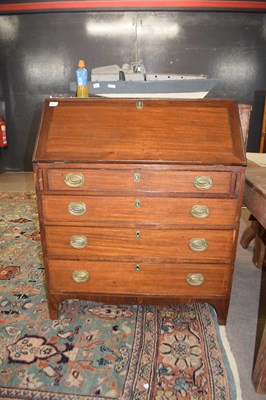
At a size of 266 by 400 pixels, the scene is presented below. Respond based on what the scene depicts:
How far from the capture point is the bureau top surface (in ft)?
5.56

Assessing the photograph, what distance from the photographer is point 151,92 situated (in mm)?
2195

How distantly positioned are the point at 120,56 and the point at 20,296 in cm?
442

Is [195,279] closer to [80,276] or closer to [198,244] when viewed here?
[198,244]

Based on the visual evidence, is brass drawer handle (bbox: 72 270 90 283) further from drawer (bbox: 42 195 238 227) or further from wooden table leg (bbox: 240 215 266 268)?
wooden table leg (bbox: 240 215 266 268)

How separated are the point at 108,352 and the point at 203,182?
1.17m

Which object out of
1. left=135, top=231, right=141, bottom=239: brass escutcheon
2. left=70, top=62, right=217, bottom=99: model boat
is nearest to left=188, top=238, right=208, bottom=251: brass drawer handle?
left=135, top=231, right=141, bottom=239: brass escutcheon

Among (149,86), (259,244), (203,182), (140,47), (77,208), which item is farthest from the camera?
(140,47)

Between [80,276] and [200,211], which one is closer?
[200,211]

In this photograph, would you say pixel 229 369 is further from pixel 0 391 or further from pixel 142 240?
pixel 0 391

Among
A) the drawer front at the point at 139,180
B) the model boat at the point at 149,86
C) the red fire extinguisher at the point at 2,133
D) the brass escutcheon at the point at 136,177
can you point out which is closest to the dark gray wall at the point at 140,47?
the red fire extinguisher at the point at 2,133

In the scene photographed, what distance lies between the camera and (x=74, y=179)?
175cm

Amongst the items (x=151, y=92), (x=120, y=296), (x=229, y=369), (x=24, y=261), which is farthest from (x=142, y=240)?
(x=24, y=261)

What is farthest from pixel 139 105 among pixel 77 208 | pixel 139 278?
pixel 139 278

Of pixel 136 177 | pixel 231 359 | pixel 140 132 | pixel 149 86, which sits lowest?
pixel 231 359
